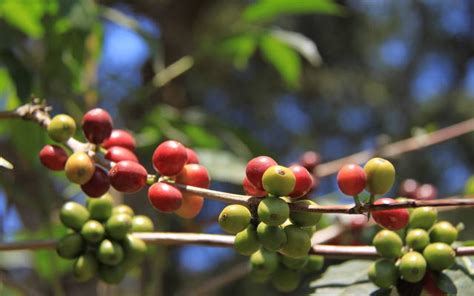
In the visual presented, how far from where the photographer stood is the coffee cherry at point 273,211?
1.73 feet

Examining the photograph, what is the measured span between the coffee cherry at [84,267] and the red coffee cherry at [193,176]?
0.16 meters

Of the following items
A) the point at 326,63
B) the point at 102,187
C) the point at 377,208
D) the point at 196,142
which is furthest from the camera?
the point at 326,63

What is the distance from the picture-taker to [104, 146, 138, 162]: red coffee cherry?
2.09 ft

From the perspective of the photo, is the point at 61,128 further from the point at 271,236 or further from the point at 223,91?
the point at 223,91

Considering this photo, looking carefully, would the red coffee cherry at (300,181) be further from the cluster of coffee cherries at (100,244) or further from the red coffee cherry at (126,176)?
the cluster of coffee cherries at (100,244)

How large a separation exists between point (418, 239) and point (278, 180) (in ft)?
0.69

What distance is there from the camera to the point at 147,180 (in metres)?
0.62

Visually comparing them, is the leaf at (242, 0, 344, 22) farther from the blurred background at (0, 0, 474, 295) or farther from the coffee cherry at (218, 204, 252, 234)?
the coffee cherry at (218, 204, 252, 234)

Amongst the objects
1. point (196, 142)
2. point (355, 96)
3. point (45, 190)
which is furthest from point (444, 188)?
point (45, 190)

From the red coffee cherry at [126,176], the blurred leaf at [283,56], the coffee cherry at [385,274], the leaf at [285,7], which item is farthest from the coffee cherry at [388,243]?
the blurred leaf at [283,56]

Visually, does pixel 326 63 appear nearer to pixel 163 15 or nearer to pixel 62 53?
pixel 163 15

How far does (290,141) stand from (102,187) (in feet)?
13.2

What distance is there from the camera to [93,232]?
0.72m

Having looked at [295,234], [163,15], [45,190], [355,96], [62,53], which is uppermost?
[355,96]
